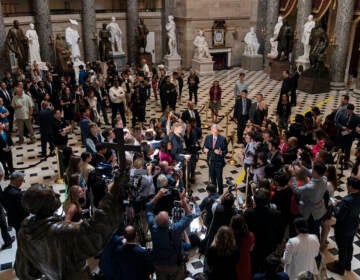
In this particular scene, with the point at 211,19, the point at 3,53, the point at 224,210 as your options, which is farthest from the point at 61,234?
the point at 211,19

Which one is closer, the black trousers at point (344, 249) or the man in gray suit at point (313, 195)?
the man in gray suit at point (313, 195)

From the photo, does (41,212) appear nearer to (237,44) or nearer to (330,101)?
(330,101)

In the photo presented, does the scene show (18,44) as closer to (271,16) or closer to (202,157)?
(202,157)

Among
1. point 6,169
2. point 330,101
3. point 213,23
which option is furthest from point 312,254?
point 213,23

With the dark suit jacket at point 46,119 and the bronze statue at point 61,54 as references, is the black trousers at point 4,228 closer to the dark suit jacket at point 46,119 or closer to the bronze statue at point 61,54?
the dark suit jacket at point 46,119

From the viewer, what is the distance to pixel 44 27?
18.5 meters

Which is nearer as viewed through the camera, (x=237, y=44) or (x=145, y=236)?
(x=145, y=236)

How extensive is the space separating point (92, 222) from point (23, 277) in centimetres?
66

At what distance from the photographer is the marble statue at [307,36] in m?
17.2

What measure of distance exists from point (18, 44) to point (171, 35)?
26.9 ft

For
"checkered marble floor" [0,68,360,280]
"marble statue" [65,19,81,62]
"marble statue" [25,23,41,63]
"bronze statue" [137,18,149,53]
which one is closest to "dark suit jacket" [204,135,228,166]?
"checkered marble floor" [0,68,360,280]

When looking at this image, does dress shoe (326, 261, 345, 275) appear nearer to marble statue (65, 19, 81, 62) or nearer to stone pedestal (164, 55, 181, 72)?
marble statue (65, 19, 81, 62)

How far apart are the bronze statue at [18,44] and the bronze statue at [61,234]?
16.7m

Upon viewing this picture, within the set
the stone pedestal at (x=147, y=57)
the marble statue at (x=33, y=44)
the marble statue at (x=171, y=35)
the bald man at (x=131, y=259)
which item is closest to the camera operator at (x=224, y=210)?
the bald man at (x=131, y=259)
